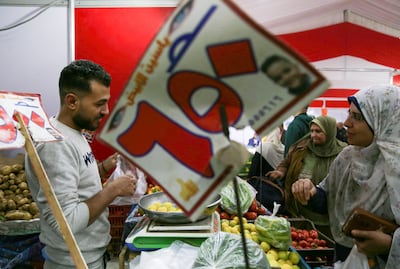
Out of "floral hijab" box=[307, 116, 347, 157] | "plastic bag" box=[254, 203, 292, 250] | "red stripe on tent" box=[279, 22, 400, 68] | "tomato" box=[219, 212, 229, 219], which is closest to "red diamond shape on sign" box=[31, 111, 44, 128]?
"plastic bag" box=[254, 203, 292, 250]

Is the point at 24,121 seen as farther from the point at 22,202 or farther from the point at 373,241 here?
the point at 22,202

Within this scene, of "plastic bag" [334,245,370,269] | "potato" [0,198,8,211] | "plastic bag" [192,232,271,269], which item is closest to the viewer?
"plastic bag" [192,232,271,269]

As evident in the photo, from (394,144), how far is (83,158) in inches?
61.8

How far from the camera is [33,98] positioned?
1.20 meters

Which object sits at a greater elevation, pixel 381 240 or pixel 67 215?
pixel 67 215

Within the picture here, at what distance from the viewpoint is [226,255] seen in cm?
130

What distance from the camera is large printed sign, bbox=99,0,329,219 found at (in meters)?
0.61

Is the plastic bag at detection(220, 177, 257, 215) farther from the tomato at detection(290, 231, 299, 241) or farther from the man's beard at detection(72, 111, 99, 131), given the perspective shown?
the man's beard at detection(72, 111, 99, 131)

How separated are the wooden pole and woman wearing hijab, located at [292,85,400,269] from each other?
123 cm

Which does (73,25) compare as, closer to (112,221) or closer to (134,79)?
(112,221)

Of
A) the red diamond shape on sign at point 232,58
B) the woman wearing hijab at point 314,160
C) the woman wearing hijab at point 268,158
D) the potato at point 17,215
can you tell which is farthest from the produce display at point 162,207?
the woman wearing hijab at point 268,158

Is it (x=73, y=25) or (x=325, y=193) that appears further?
(x=73, y=25)

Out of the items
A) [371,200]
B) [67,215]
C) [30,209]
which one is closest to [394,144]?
[371,200]

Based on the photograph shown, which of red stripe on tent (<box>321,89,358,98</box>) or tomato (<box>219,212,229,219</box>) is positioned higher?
red stripe on tent (<box>321,89,358,98</box>)
